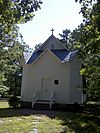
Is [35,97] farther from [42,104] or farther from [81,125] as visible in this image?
[81,125]

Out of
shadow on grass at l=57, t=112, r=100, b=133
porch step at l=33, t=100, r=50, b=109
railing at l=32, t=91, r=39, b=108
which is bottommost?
shadow on grass at l=57, t=112, r=100, b=133

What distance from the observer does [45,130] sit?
11.5 m

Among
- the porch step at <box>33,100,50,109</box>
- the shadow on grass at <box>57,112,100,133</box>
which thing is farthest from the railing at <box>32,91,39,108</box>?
the shadow on grass at <box>57,112,100,133</box>

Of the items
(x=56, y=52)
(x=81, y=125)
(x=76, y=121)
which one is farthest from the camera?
(x=56, y=52)

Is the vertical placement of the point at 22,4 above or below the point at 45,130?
above

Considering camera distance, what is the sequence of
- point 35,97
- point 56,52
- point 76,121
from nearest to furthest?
point 76,121
point 35,97
point 56,52

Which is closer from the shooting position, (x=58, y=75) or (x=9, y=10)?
(x=9, y=10)

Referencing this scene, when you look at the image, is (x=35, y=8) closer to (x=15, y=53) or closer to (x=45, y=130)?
(x=45, y=130)

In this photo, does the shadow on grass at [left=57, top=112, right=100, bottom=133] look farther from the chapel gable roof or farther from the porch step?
the chapel gable roof

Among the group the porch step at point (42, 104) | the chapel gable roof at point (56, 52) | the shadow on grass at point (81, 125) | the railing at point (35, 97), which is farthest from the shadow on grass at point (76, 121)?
the chapel gable roof at point (56, 52)

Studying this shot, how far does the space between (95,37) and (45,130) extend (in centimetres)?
500

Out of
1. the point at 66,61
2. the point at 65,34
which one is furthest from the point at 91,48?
the point at 65,34

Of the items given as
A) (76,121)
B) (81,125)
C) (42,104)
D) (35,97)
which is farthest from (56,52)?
(81,125)

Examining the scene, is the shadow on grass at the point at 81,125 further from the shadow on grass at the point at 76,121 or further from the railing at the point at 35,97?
the railing at the point at 35,97
